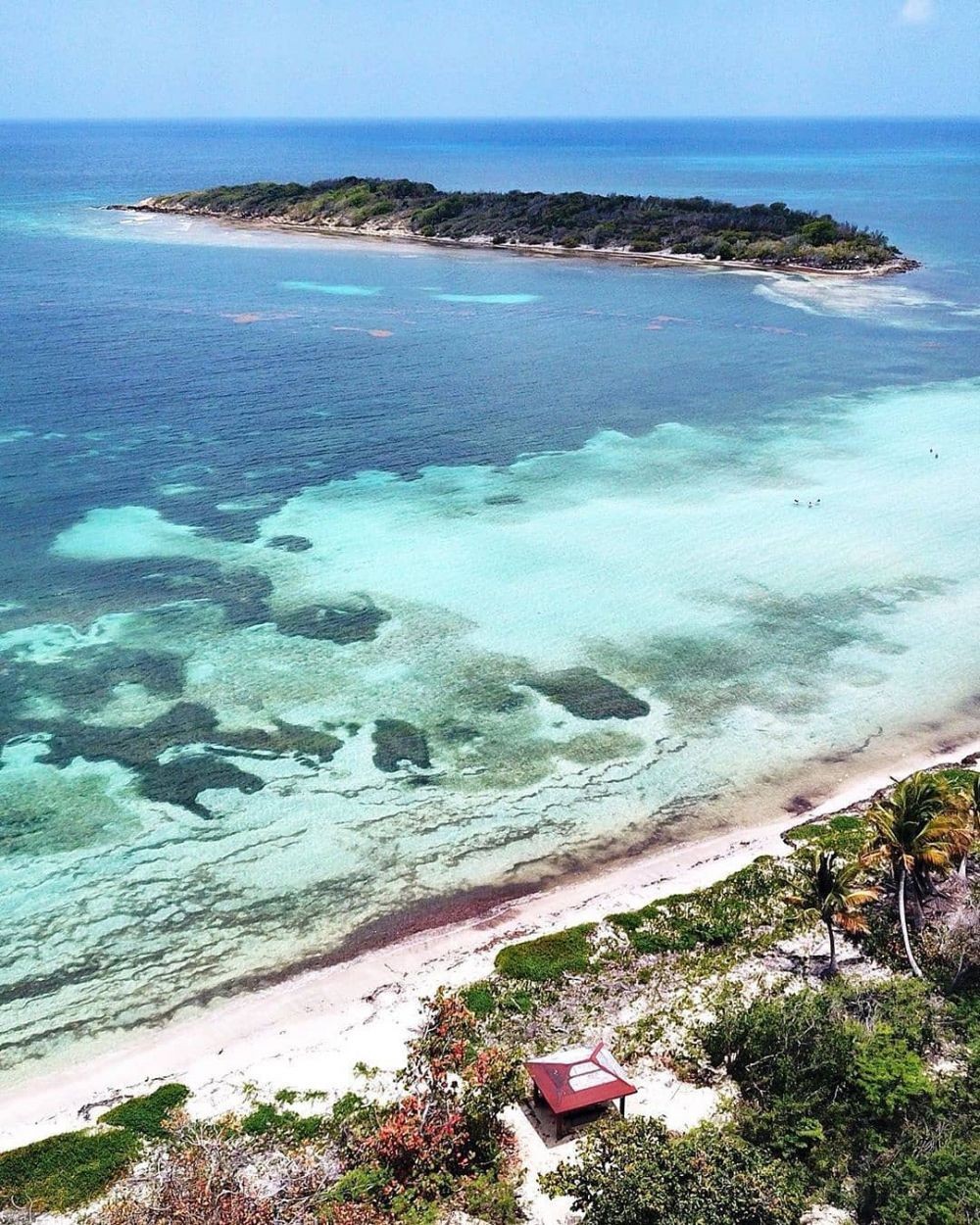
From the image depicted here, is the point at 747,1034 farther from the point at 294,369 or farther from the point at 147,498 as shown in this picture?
the point at 294,369

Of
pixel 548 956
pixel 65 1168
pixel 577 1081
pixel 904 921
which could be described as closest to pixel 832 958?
pixel 904 921

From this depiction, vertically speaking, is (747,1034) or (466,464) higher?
(466,464)

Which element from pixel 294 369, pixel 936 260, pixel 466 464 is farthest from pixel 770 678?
pixel 936 260

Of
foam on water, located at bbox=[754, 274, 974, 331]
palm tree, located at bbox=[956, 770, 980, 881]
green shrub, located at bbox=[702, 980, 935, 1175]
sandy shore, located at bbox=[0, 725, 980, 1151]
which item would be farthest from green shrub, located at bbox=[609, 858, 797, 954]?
foam on water, located at bbox=[754, 274, 974, 331]

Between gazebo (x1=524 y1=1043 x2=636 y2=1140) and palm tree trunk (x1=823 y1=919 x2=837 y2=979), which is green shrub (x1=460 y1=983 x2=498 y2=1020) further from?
palm tree trunk (x1=823 y1=919 x2=837 y2=979)

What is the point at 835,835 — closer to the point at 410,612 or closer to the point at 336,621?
the point at 410,612
